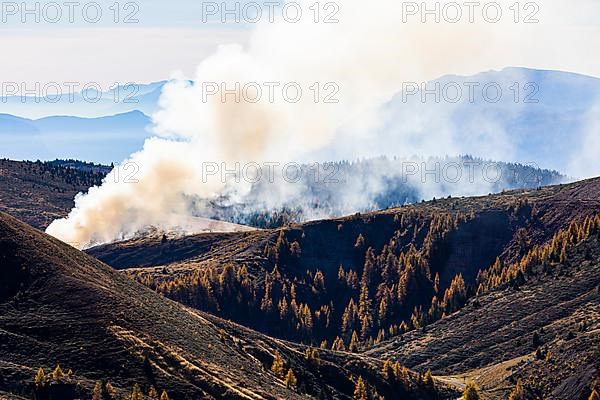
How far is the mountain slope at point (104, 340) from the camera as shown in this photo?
335 feet

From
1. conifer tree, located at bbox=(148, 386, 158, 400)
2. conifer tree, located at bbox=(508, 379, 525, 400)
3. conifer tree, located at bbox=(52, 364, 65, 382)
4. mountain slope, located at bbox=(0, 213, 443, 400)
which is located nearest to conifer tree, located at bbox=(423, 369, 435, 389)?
conifer tree, located at bbox=(508, 379, 525, 400)

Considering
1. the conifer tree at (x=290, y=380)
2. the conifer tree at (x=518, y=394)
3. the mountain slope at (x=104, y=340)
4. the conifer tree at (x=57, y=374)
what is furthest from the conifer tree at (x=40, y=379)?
the conifer tree at (x=518, y=394)

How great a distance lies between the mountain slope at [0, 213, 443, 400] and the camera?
102 m

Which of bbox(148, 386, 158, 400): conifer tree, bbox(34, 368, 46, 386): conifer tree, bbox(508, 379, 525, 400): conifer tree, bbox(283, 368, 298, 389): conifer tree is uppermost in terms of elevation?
bbox(34, 368, 46, 386): conifer tree

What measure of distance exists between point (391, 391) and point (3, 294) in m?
80.6

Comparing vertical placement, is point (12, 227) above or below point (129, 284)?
above

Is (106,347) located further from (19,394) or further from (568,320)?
(568,320)

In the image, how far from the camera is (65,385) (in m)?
95.8

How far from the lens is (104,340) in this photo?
4304 inches

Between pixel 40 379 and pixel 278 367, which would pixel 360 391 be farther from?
pixel 40 379

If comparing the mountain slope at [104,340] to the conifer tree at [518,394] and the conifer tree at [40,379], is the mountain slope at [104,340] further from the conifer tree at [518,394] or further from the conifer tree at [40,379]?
the conifer tree at [518,394]

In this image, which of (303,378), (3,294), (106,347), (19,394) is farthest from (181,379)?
(303,378)

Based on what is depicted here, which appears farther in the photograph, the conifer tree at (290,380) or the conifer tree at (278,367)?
the conifer tree at (278,367)

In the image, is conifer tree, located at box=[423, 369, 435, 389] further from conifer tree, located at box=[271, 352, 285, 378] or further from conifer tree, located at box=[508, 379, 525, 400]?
conifer tree, located at box=[271, 352, 285, 378]
